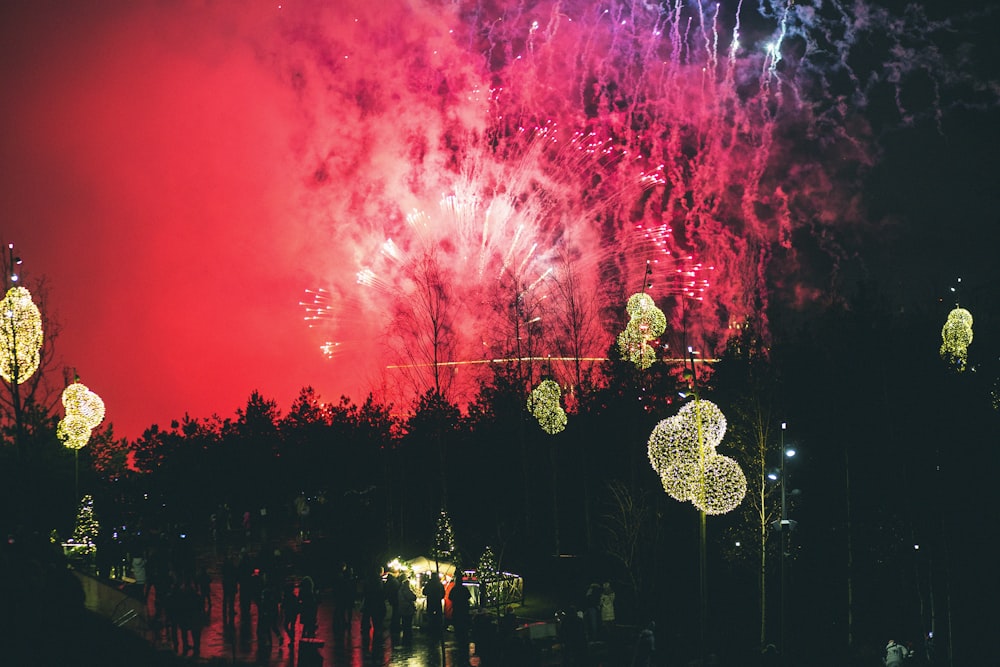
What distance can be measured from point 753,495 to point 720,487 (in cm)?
695

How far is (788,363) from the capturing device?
109 feet

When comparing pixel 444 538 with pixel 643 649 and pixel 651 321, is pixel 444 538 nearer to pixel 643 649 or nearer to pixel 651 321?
pixel 651 321

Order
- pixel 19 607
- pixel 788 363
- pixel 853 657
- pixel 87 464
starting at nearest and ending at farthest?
pixel 19 607 → pixel 853 657 → pixel 788 363 → pixel 87 464

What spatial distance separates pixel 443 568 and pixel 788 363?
1582 cm

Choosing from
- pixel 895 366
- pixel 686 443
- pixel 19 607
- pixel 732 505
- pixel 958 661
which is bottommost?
pixel 958 661

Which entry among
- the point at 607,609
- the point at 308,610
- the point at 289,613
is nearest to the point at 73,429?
the point at 289,613

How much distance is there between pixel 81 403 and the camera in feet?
94.4

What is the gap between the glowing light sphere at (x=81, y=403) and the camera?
28625 millimetres

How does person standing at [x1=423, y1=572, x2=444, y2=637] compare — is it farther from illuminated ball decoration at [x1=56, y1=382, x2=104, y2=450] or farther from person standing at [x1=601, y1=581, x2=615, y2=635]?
illuminated ball decoration at [x1=56, y1=382, x2=104, y2=450]

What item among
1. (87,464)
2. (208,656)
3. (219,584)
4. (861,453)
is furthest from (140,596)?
(87,464)

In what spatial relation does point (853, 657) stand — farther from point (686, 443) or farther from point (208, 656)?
Answer: point (208, 656)

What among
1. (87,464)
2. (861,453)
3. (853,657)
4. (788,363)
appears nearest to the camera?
(853,657)

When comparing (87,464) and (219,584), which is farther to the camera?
(87,464)

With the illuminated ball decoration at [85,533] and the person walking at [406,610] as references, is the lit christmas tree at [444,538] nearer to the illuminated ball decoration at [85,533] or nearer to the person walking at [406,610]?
the person walking at [406,610]
